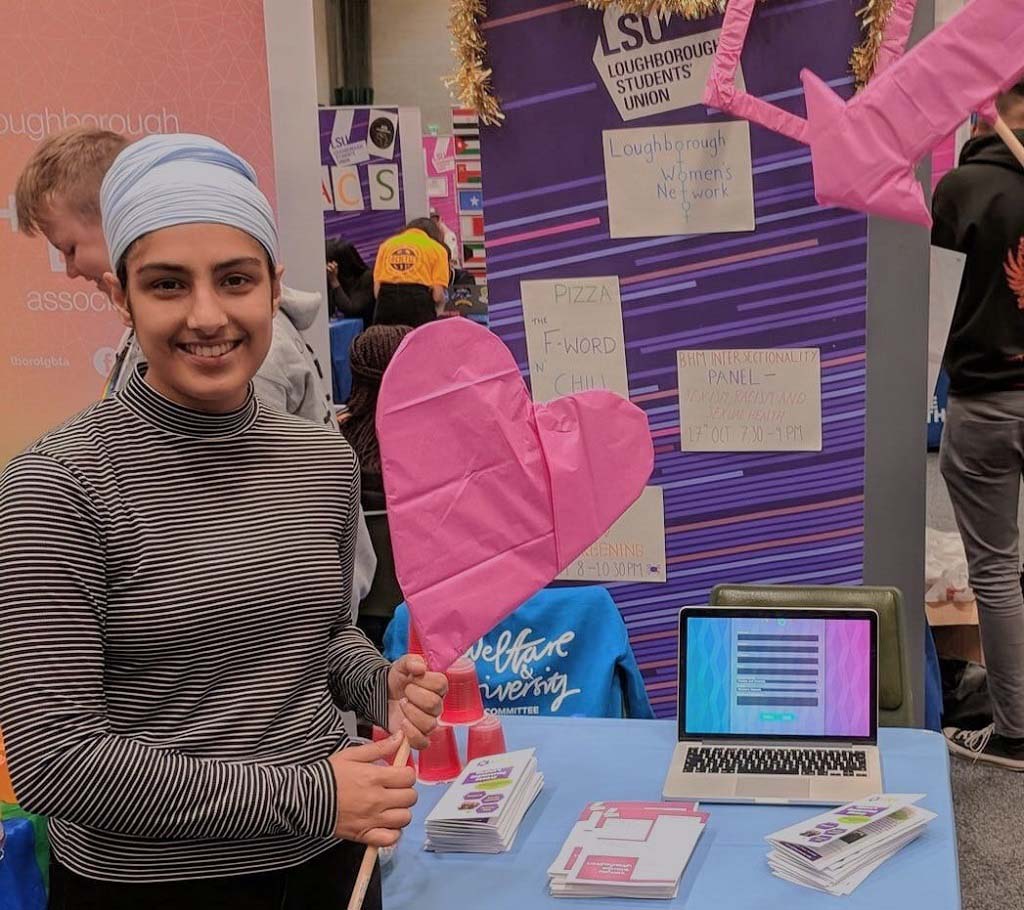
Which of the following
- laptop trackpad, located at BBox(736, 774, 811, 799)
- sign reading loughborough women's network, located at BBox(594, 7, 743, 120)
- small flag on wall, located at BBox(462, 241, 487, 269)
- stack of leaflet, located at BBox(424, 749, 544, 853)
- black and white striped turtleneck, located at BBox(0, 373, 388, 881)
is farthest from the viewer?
small flag on wall, located at BBox(462, 241, 487, 269)

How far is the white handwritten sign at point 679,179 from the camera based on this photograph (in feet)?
8.87

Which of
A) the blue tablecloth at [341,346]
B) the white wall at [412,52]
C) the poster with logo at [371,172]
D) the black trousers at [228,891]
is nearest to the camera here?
the black trousers at [228,891]

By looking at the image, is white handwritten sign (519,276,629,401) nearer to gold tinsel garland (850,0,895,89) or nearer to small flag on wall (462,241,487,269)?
gold tinsel garland (850,0,895,89)

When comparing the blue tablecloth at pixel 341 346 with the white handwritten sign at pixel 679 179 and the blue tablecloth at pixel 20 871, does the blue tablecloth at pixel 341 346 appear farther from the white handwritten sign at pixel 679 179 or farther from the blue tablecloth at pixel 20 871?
the blue tablecloth at pixel 20 871

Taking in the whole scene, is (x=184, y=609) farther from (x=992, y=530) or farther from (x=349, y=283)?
(x=349, y=283)

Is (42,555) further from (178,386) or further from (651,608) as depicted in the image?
(651,608)

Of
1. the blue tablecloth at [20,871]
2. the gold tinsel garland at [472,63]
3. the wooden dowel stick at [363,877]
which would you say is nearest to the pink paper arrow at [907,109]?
the gold tinsel garland at [472,63]

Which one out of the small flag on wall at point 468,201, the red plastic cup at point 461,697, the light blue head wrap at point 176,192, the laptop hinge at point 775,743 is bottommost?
the laptop hinge at point 775,743

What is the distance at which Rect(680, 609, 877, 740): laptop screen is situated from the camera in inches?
76.2

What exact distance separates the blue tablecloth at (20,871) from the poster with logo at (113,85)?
1.12 meters

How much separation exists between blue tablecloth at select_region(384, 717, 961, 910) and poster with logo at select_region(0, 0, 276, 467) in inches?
54.9

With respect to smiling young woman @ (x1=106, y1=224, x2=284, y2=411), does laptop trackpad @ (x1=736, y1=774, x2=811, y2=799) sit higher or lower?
lower

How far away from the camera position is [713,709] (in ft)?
6.50

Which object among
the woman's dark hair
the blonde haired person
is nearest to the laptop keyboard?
the blonde haired person
